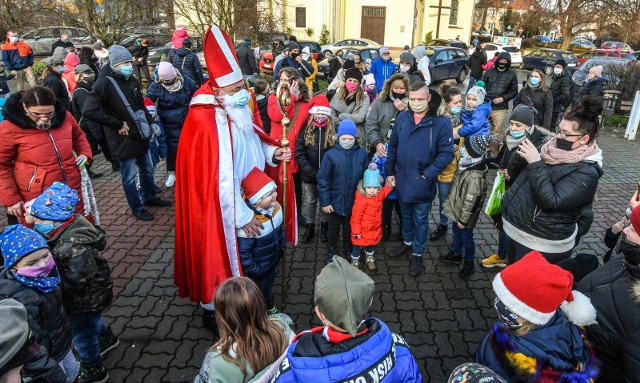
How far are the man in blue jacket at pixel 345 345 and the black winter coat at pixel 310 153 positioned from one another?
3137 mm

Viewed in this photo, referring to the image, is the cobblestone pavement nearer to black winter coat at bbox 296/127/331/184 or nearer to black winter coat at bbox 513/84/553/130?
black winter coat at bbox 296/127/331/184

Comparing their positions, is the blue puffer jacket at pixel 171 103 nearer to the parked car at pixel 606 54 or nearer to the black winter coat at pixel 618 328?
the black winter coat at pixel 618 328

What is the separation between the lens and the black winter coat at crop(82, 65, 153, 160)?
17.5 ft

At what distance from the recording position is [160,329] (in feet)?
12.9

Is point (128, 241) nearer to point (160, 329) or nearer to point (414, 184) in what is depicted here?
point (160, 329)

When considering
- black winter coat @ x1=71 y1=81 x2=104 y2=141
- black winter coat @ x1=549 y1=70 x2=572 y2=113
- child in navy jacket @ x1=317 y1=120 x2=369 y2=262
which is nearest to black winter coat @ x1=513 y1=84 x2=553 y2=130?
black winter coat @ x1=549 y1=70 x2=572 y2=113

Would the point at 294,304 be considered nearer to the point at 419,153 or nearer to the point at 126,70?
the point at 419,153

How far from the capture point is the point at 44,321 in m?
2.47

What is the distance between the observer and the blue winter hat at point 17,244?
2.36m

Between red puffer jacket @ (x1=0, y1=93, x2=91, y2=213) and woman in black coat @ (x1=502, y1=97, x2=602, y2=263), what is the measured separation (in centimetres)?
421

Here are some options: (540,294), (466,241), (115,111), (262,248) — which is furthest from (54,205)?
(466,241)

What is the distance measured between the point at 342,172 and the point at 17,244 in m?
2.97

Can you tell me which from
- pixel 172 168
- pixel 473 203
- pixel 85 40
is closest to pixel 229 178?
pixel 473 203

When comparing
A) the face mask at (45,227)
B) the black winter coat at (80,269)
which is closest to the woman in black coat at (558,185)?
the black winter coat at (80,269)
